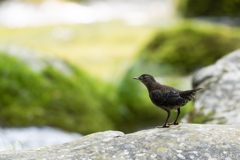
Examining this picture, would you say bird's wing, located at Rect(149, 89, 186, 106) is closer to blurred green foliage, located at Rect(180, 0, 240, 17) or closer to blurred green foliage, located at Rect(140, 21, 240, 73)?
blurred green foliage, located at Rect(140, 21, 240, 73)

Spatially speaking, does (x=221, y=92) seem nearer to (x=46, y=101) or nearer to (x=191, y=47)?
(x=46, y=101)

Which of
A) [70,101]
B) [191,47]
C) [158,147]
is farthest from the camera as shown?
[191,47]

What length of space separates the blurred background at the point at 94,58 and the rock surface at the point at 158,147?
1016 mm

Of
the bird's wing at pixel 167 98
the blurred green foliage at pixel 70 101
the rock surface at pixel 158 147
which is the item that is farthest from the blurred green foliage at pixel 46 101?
the bird's wing at pixel 167 98

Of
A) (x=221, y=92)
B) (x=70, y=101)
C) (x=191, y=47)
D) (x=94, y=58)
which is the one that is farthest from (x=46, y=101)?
(x=94, y=58)

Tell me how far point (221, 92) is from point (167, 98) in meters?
1.36

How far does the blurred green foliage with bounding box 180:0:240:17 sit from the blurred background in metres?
0.04

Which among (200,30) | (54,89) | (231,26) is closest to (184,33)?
(200,30)

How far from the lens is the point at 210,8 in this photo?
13.5 metres

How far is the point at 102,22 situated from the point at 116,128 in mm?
12759

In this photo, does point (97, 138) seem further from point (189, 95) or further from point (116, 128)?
point (116, 128)

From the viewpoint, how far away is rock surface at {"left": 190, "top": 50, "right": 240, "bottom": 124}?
3.49 m

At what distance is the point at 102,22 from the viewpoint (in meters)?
18.3

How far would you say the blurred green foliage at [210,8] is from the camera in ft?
42.1
